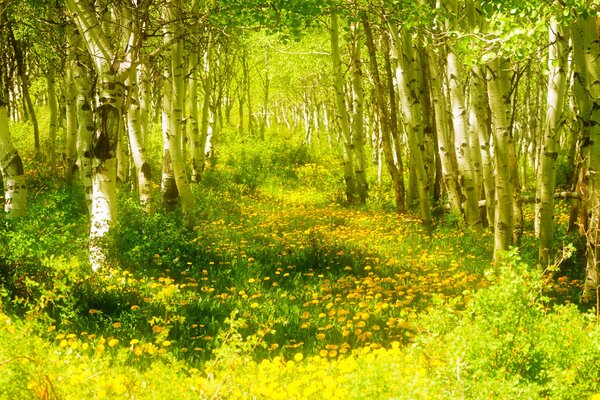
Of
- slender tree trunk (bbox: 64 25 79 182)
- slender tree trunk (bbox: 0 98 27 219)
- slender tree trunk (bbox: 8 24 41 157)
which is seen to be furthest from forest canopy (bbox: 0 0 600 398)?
slender tree trunk (bbox: 8 24 41 157)

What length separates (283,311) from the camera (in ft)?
21.9

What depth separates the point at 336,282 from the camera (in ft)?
26.6

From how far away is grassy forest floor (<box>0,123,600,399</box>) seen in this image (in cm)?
308

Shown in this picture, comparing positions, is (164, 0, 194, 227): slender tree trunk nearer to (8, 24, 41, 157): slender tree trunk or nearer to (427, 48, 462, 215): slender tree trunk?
(8, 24, 41, 157): slender tree trunk

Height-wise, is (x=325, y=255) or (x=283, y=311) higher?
(x=325, y=255)

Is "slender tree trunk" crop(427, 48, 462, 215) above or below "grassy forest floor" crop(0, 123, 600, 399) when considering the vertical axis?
above

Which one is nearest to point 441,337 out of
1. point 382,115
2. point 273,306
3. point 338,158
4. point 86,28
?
point 273,306

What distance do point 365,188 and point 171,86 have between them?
693 cm

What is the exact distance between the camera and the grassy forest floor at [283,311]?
308 cm

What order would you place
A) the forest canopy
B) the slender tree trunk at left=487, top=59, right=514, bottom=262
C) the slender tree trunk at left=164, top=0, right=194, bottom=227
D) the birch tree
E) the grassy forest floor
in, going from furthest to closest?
the slender tree trunk at left=164, top=0, right=194, bottom=227
the slender tree trunk at left=487, top=59, right=514, bottom=262
the birch tree
the forest canopy
the grassy forest floor

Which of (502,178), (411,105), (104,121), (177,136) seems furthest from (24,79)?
(502,178)

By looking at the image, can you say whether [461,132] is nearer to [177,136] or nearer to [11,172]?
[177,136]

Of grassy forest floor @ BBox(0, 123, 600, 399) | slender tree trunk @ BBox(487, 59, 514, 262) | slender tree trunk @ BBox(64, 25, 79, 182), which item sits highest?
slender tree trunk @ BBox(64, 25, 79, 182)

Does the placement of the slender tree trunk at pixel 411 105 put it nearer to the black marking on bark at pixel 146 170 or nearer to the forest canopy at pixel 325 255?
the forest canopy at pixel 325 255
